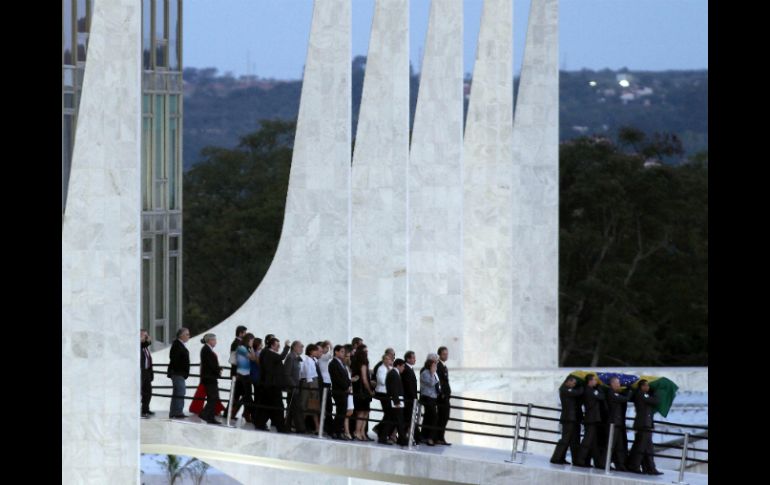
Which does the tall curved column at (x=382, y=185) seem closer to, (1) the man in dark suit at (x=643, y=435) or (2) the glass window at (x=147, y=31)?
(2) the glass window at (x=147, y=31)

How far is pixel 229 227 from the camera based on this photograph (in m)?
55.3

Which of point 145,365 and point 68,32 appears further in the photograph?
point 68,32

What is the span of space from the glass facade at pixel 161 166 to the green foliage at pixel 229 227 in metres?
21.7

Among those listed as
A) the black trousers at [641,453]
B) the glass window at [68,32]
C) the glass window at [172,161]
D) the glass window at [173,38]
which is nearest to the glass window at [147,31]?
the glass window at [173,38]

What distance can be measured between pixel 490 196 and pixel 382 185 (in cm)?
592

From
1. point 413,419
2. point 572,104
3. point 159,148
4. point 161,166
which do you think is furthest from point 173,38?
point 572,104

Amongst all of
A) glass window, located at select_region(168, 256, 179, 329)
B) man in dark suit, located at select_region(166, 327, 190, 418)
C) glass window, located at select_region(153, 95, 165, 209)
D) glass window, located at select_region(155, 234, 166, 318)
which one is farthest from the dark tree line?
man in dark suit, located at select_region(166, 327, 190, 418)

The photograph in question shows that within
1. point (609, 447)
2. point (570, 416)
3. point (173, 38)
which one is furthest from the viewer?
point (173, 38)

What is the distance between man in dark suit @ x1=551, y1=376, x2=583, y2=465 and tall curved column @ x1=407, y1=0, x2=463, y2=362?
33.6 ft

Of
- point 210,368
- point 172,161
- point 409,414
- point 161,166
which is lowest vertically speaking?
point 409,414

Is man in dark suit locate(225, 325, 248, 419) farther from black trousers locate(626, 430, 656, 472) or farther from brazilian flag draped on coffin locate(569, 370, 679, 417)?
black trousers locate(626, 430, 656, 472)

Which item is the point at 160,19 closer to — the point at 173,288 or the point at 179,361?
the point at 173,288

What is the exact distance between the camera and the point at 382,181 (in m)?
26.0

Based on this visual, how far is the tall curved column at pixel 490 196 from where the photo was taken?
1241 inches
